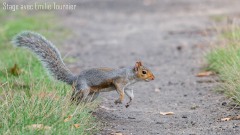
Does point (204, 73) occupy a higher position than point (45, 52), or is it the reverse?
point (45, 52)

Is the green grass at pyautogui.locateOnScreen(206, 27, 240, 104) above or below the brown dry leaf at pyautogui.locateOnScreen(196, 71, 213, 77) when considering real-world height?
above

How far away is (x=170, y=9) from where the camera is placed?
703 inches

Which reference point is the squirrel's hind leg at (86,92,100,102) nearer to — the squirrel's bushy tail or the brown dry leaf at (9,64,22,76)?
the squirrel's bushy tail

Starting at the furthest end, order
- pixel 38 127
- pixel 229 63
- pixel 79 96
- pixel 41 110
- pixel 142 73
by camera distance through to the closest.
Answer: pixel 229 63 → pixel 142 73 → pixel 79 96 → pixel 41 110 → pixel 38 127

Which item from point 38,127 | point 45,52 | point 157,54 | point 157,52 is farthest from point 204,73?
point 38,127

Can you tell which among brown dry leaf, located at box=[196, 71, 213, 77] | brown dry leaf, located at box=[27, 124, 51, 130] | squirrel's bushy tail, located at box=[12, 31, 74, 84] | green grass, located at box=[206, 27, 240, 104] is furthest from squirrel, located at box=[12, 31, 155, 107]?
brown dry leaf, located at box=[196, 71, 213, 77]

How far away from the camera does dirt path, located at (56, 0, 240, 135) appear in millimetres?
6660

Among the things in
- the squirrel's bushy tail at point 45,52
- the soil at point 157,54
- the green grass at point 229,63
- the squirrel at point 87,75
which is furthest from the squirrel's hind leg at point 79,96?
the green grass at point 229,63

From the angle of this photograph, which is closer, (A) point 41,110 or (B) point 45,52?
(A) point 41,110

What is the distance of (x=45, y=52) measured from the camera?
696 cm

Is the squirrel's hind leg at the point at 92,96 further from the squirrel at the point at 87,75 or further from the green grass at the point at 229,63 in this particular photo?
the green grass at the point at 229,63

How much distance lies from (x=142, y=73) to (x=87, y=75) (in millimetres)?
599

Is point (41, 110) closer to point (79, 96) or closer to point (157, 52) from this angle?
point (79, 96)

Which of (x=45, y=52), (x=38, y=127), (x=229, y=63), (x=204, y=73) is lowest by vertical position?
(x=204, y=73)
